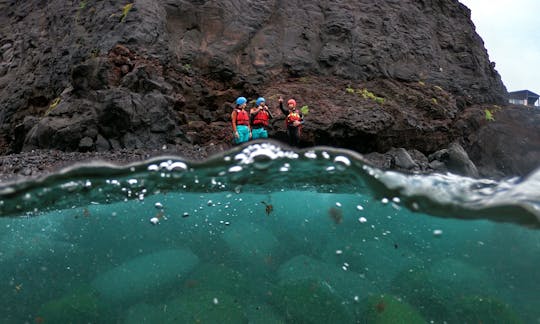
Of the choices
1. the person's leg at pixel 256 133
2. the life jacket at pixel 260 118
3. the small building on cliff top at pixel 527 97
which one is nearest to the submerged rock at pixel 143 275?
the person's leg at pixel 256 133

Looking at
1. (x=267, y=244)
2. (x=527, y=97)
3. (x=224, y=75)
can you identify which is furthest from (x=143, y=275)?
(x=527, y=97)

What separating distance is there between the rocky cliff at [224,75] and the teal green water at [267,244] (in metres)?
7.87

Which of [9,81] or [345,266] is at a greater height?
[9,81]

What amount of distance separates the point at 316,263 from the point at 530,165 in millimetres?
17428

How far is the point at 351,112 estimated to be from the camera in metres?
15.9

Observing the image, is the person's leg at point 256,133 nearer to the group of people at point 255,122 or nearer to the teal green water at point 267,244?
the group of people at point 255,122

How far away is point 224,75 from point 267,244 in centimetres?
1286

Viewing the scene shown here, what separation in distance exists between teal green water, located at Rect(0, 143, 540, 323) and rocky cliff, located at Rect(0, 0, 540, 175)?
787 centimetres

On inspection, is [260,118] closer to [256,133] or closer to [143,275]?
[256,133]

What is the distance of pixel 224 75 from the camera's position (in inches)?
664

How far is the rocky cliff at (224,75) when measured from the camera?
1370cm

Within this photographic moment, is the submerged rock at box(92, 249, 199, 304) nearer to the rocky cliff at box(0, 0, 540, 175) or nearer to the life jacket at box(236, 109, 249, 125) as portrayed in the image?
the life jacket at box(236, 109, 249, 125)

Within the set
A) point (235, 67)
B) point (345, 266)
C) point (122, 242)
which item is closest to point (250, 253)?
point (345, 266)

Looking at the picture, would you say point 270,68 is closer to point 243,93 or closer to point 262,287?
point 243,93
